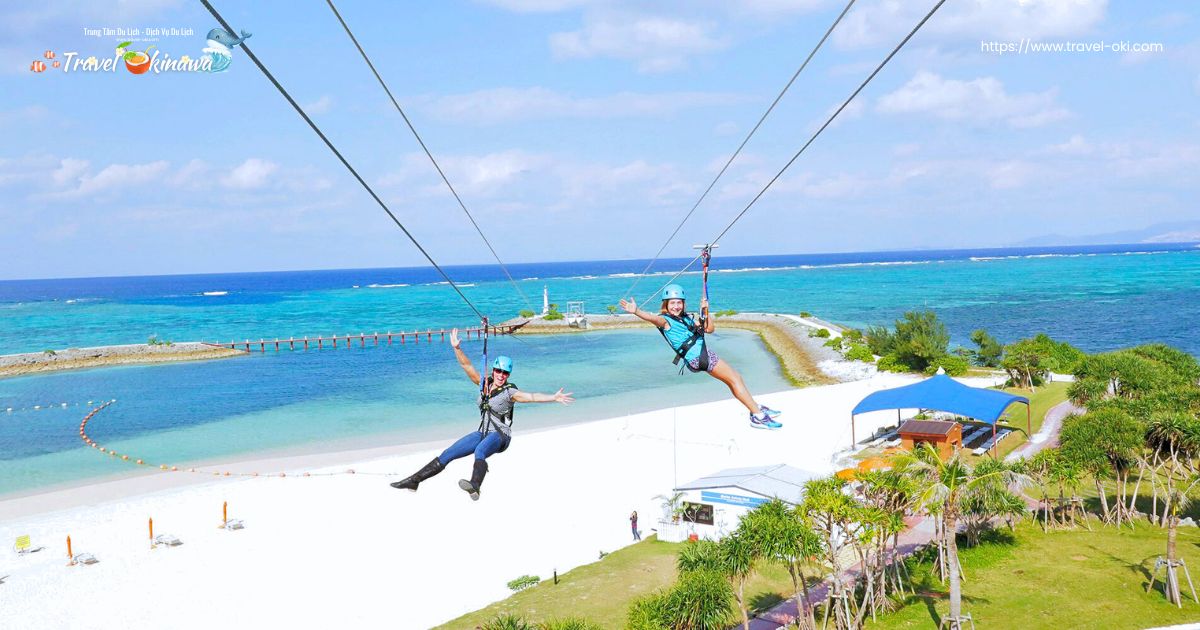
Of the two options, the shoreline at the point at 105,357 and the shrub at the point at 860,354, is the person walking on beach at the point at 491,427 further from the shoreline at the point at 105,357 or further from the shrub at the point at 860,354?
the shoreline at the point at 105,357

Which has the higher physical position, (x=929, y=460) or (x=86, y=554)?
(x=929, y=460)

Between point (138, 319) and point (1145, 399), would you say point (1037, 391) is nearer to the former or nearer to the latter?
point (1145, 399)

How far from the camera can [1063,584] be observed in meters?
21.1

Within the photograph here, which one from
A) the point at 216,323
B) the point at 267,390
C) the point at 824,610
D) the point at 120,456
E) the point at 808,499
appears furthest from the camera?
the point at 216,323

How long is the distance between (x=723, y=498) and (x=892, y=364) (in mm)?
41811

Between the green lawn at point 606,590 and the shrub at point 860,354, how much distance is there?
46.5 metres

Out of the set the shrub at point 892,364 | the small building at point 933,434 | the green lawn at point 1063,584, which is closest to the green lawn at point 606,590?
the green lawn at point 1063,584

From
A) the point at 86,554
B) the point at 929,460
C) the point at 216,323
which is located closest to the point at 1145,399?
the point at 929,460

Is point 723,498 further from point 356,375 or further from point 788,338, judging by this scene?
point 788,338

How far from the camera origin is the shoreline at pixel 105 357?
8444cm

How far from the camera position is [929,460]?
68.0 ft

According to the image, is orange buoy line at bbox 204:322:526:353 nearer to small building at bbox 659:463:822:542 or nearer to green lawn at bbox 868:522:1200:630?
small building at bbox 659:463:822:542

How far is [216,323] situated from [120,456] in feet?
336

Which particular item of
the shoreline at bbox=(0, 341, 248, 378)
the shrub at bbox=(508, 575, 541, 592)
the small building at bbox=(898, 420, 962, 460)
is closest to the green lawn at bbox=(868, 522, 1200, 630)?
the small building at bbox=(898, 420, 962, 460)
